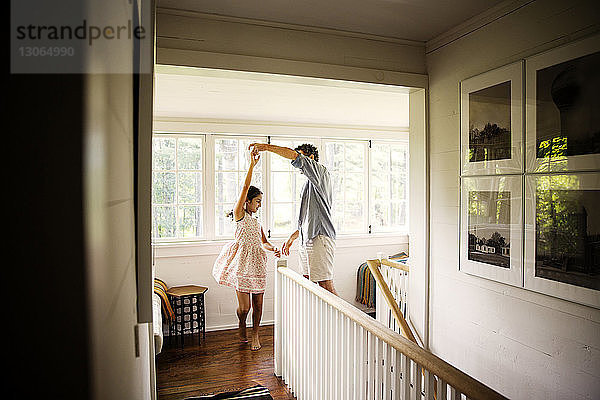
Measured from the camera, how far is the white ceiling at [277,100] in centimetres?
334

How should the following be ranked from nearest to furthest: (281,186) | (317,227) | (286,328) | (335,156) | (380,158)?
(286,328) → (317,227) → (281,186) → (335,156) → (380,158)

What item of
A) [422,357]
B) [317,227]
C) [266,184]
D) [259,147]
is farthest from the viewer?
[266,184]

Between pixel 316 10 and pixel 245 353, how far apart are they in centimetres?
310

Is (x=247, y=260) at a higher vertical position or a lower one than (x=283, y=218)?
lower

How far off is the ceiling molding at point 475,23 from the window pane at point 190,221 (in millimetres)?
3104

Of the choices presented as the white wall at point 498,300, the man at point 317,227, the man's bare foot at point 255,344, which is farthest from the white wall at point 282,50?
the man's bare foot at point 255,344

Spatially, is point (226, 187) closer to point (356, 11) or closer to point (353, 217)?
point (353, 217)

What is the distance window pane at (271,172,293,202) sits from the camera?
5219 millimetres

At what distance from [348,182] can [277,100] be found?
6.08ft

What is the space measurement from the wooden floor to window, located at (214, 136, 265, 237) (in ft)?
4.19

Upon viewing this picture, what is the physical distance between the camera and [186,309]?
15.1ft

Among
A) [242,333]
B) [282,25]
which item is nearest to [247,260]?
[242,333]

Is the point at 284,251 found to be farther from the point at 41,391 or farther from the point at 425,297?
the point at 41,391

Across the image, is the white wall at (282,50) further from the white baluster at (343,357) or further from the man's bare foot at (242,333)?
the man's bare foot at (242,333)
